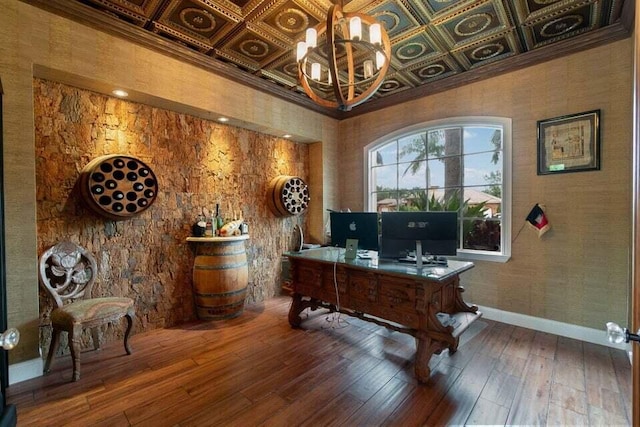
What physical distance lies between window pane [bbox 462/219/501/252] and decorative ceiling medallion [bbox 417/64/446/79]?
194 cm

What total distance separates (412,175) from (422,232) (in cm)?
198

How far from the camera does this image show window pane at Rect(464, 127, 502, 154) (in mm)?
3404

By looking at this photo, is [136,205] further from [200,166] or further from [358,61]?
[358,61]

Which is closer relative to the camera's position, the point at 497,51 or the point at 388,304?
the point at 388,304

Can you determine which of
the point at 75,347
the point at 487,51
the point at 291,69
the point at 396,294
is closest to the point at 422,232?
the point at 396,294

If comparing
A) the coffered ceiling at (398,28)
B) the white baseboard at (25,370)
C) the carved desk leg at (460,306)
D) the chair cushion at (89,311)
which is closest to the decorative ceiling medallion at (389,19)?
the coffered ceiling at (398,28)

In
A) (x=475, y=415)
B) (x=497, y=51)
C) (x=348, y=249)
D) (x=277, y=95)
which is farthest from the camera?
(x=277, y=95)

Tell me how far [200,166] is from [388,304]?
2.70 meters

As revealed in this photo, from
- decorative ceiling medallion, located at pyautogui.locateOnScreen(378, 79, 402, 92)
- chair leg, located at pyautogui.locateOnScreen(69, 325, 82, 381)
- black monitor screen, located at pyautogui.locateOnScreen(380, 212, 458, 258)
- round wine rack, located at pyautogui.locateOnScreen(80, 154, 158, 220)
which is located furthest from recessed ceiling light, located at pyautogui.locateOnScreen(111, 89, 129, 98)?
decorative ceiling medallion, located at pyautogui.locateOnScreen(378, 79, 402, 92)

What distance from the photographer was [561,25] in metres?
2.59

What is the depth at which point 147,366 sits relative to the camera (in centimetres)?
234

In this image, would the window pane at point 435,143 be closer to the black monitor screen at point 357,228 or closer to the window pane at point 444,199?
the window pane at point 444,199

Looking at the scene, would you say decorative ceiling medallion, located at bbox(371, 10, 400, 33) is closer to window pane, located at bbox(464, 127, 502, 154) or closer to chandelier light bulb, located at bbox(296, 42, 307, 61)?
chandelier light bulb, located at bbox(296, 42, 307, 61)

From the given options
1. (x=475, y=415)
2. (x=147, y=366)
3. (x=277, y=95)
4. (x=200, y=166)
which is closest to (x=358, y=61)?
(x=277, y=95)
